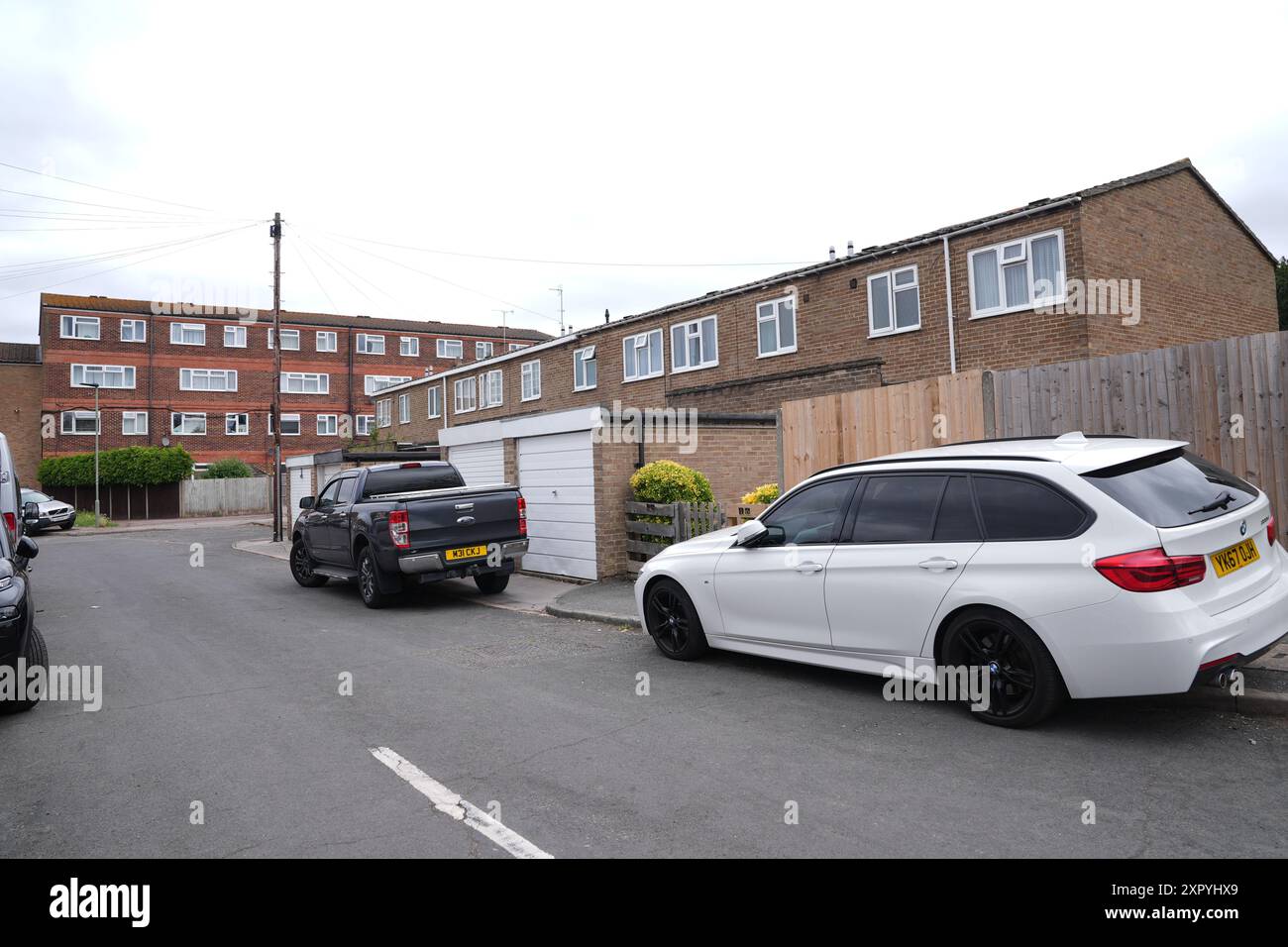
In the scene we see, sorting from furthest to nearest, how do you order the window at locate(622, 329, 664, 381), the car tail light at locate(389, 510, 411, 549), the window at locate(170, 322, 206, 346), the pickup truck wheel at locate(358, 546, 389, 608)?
the window at locate(170, 322, 206, 346) → the window at locate(622, 329, 664, 381) → the pickup truck wheel at locate(358, 546, 389, 608) → the car tail light at locate(389, 510, 411, 549)

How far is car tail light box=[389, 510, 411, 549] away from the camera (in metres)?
10.6

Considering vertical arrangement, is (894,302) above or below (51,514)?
above

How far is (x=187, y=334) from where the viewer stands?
163 ft

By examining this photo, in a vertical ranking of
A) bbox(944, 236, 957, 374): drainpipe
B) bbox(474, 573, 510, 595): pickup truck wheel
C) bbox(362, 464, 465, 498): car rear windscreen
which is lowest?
bbox(474, 573, 510, 595): pickup truck wheel

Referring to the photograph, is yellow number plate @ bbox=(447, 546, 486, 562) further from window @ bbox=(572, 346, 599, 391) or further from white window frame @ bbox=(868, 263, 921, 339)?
window @ bbox=(572, 346, 599, 391)

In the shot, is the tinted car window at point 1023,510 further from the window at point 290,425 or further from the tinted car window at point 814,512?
the window at point 290,425

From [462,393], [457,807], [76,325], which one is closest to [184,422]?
[76,325]

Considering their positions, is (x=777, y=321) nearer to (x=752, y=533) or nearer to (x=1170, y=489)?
(x=752, y=533)

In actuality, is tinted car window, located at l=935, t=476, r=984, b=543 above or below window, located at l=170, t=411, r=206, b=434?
below

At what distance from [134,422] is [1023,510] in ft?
174

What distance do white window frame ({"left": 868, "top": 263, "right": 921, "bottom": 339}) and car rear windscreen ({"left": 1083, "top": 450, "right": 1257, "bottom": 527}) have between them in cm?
1336

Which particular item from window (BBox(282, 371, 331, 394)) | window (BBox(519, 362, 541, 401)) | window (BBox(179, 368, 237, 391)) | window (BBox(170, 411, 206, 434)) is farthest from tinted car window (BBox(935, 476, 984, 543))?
window (BBox(282, 371, 331, 394))

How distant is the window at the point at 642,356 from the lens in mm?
25141

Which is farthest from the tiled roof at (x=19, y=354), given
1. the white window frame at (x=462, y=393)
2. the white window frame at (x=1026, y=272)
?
the white window frame at (x=1026, y=272)
